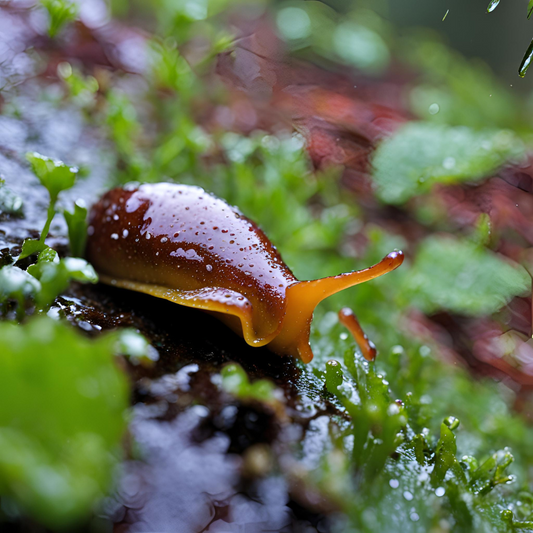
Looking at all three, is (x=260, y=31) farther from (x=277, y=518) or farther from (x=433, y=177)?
(x=277, y=518)

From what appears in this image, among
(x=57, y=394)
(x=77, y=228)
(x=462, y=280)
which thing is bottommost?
(x=462, y=280)

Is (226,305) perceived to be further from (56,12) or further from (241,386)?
(56,12)

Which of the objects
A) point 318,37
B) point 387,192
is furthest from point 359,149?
point 318,37

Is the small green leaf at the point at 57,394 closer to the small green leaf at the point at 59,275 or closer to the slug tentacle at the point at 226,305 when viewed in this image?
the small green leaf at the point at 59,275

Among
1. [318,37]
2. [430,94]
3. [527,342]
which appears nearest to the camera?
[527,342]

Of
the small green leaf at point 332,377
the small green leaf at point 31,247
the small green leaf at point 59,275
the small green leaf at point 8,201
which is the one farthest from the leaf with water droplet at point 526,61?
the small green leaf at point 8,201

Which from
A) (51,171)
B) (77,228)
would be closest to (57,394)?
(51,171)

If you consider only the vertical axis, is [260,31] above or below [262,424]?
below
